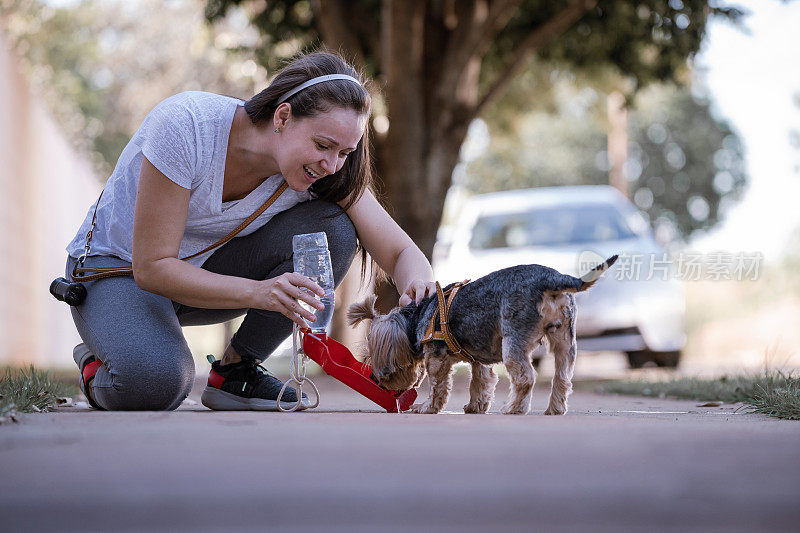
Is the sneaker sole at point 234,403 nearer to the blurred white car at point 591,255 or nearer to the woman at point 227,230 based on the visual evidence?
the woman at point 227,230

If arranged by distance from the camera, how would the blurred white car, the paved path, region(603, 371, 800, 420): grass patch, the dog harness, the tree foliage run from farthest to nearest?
1. the blurred white car
2. the tree foliage
3. the dog harness
4. region(603, 371, 800, 420): grass patch
5. the paved path

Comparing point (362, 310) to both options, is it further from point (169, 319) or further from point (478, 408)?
point (169, 319)

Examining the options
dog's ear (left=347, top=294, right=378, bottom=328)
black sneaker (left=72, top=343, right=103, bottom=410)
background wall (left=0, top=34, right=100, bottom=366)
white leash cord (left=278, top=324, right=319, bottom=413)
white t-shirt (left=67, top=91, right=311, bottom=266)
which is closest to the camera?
white t-shirt (left=67, top=91, right=311, bottom=266)

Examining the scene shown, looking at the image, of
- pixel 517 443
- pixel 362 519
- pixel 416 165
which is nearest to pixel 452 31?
pixel 416 165

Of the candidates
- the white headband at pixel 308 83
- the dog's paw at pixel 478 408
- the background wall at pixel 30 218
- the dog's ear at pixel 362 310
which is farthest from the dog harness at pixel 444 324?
the background wall at pixel 30 218

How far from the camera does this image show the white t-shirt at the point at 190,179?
3662 millimetres

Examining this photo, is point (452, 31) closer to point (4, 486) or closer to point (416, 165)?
point (416, 165)

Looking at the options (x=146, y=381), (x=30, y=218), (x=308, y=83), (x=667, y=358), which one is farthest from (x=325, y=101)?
(x=30, y=218)

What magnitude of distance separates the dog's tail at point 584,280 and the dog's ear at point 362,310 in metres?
1.09

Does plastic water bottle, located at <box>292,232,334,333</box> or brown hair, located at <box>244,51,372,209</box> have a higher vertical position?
brown hair, located at <box>244,51,372,209</box>

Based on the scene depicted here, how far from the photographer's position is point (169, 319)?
13.1 ft

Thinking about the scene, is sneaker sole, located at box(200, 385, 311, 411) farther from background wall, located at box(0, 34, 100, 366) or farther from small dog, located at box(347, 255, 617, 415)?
background wall, located at box(0, 34, 100, 366)

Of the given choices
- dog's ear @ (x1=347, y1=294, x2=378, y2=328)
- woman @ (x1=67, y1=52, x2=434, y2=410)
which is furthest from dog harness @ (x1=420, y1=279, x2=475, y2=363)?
dog's ear @ (x1=347, y1=294, x2=378, y2=328)

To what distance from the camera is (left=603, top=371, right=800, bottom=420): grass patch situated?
356 centimetres
